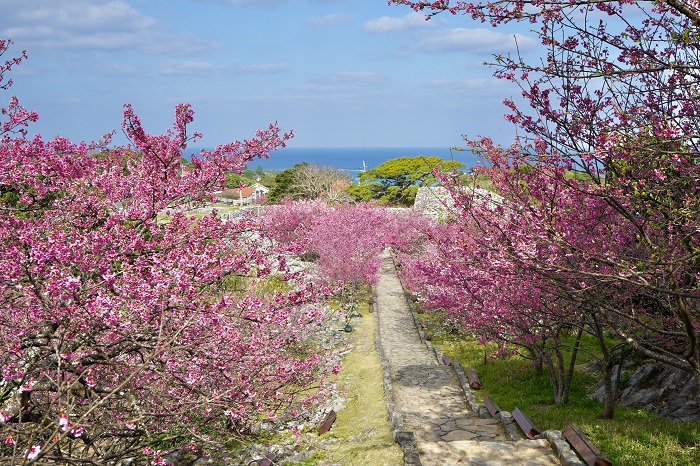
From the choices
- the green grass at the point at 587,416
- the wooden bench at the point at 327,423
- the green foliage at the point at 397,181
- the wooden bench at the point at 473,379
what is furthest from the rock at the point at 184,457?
the green foliage at the point at 397,181

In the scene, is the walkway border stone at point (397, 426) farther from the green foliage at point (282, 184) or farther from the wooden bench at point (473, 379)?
the green foliage at point (282, 184)

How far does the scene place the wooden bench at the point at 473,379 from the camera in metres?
13.7

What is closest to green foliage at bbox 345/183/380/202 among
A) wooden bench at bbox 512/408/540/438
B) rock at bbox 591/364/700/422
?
rock at bbox 591/364/700/422

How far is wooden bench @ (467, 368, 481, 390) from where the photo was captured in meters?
13.7

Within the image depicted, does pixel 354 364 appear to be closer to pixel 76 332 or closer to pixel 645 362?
pixel 645 362

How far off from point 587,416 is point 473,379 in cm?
370

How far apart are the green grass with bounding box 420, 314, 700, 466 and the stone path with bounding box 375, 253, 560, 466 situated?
0.82 meters

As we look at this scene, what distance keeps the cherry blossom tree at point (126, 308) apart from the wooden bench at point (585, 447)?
442 centimetres

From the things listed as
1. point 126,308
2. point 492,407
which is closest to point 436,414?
point 492,407

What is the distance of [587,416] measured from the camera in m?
10.5

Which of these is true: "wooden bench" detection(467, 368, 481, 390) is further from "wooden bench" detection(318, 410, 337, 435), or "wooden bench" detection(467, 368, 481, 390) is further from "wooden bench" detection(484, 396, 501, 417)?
"wooden bench" detection(318, 410, 337, 435)

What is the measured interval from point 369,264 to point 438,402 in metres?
12.8

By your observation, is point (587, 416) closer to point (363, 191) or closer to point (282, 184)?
point (363, 191)

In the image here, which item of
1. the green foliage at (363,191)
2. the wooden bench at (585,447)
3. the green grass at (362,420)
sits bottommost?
the green grass at (362,420)
